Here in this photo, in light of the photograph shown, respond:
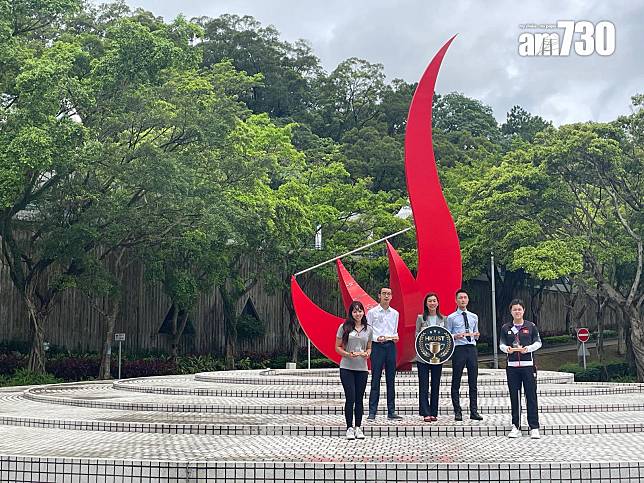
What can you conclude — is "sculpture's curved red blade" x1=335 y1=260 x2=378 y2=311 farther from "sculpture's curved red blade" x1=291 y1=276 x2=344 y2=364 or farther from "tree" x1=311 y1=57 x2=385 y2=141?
"tree" x1=311 y1=57 x2=385 y2=141

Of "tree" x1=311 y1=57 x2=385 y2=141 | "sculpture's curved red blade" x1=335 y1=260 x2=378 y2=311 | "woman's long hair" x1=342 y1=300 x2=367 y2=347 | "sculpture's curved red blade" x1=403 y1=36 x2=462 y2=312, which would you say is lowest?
"woman's long hair" x1=342 y1=300 x2=367 y2=347

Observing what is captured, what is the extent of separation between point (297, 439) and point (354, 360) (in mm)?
992

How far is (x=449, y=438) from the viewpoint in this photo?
8234mm

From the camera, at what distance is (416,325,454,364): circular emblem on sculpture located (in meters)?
8.77

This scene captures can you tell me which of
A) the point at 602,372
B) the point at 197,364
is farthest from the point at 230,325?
the point at 602,372

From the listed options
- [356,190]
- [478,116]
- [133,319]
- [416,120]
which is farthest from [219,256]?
[478,116]

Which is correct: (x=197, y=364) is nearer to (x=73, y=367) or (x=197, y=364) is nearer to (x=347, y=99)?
(x=73, y=367)

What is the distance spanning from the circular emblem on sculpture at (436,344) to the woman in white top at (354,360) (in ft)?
2.94

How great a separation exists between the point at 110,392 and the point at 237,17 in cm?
3845

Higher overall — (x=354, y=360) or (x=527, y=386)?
(x=354, y=360)

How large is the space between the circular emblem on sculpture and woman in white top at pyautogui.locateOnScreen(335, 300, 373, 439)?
90cm

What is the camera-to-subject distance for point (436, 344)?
28.8ft

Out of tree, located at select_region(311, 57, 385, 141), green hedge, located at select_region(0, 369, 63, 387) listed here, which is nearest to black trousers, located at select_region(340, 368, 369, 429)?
green hedge, located at select_region(0, 369, 63, 387)

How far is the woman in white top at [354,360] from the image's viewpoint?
7.91m
